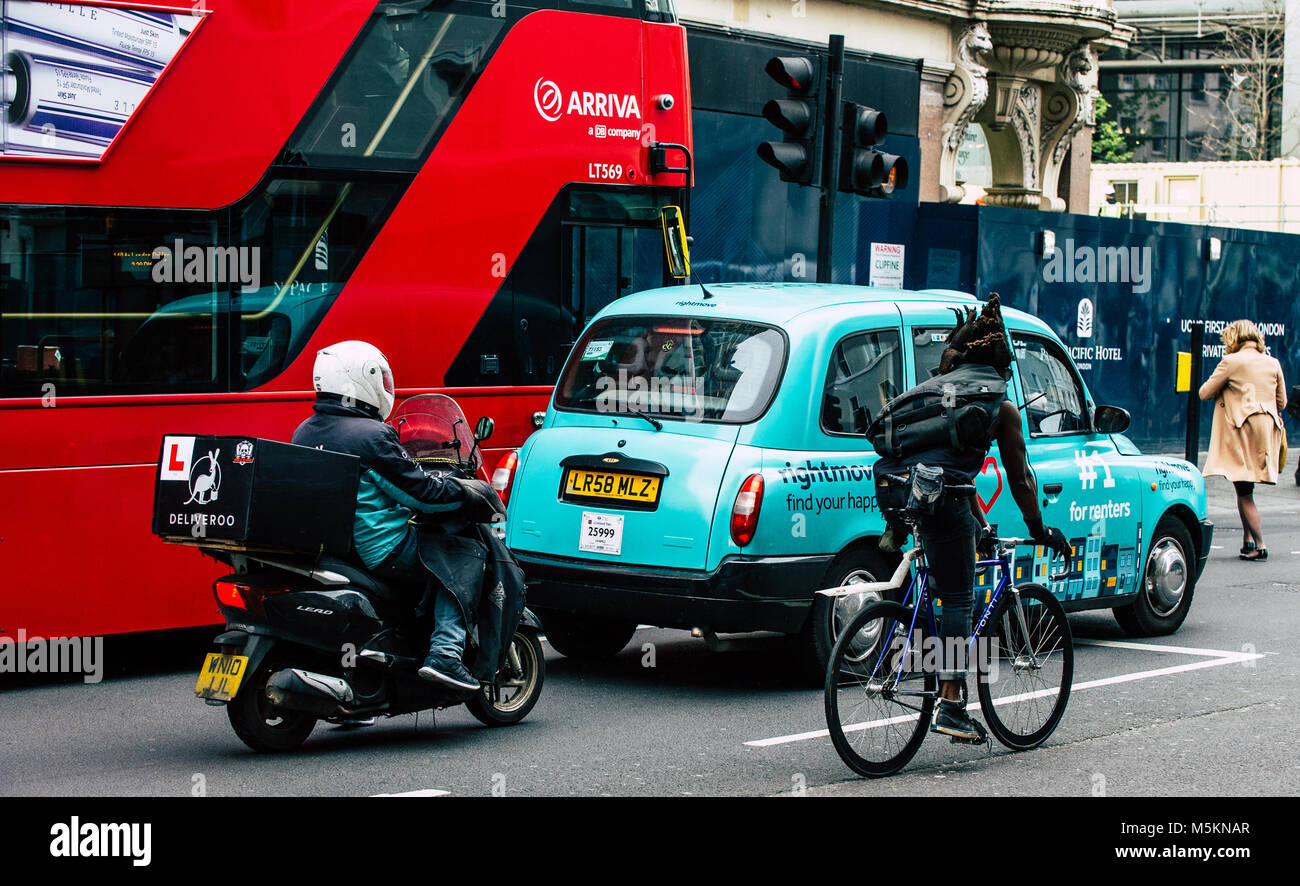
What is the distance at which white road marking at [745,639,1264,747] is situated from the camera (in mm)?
6799

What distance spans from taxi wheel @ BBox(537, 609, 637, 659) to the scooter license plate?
103 inches

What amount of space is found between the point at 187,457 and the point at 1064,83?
782 inches

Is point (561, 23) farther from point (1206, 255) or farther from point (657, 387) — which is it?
point (1206, 255)

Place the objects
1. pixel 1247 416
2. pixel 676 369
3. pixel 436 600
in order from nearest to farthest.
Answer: pixel 436 600
pixel 676 369
pixel 1247 416

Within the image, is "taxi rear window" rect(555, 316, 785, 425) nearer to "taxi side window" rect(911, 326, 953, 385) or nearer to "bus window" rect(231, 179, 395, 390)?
"taxi side window" rect(911, 326, 953, 385)

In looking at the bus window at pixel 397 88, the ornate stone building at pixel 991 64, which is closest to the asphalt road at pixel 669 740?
the bus window at pixel 397 88

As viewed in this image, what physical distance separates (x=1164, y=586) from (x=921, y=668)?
402 cm

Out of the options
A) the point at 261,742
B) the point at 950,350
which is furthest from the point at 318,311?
the point at 950,350

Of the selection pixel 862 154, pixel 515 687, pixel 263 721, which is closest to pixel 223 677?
pixel 263 721

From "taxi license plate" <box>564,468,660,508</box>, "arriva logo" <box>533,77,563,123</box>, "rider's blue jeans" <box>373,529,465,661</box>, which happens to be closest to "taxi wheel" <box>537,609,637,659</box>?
"taxi license plate" <box>564,468,660,508</box>

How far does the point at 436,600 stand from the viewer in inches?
271

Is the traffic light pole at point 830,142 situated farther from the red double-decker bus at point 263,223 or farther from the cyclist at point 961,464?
the cyclist at point 961,464

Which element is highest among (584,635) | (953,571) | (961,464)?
(961,464)

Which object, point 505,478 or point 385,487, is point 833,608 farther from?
point 385,487
